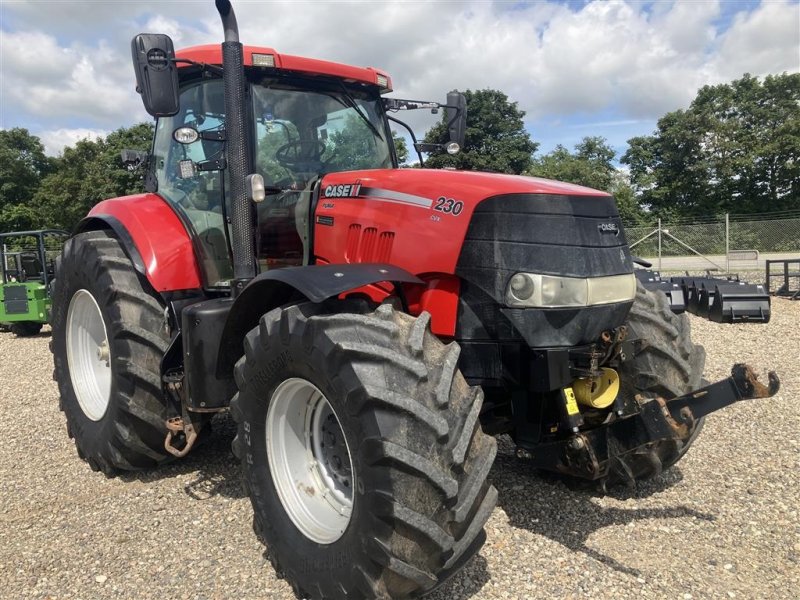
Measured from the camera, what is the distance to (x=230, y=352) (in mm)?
3369

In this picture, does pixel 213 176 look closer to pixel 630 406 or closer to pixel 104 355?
pixel 104 355

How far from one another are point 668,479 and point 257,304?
266 centimetres

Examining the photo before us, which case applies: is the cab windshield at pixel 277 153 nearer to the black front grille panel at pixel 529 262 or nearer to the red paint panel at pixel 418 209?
the red paint panel at pixel 418 209

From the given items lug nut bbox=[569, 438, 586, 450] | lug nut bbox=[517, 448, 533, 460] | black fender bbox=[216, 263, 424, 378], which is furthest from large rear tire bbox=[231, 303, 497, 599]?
lug nut bbox=[517, 448, 533, 460]

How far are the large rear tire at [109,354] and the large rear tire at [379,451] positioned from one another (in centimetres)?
128

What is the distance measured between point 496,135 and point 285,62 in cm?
3185

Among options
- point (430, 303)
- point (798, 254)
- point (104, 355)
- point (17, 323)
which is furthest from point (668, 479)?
point (798, 254)

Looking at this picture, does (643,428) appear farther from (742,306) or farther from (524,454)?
(742,306)

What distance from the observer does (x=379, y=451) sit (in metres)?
2.28

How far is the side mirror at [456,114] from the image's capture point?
4449 millimetres

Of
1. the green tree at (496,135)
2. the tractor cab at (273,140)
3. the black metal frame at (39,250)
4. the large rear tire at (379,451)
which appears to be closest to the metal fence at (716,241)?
the green tree at (496,135)

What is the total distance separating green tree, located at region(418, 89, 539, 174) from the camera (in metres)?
31.0

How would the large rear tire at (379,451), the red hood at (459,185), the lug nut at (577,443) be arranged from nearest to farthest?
the large rear tire at (379,451) < the red hood at (459,185) < the lug nut at (577,443)

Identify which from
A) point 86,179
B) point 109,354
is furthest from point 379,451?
point 86,179
